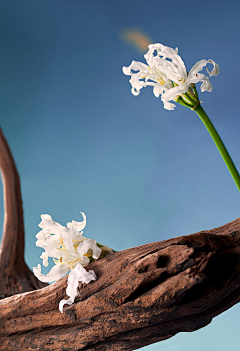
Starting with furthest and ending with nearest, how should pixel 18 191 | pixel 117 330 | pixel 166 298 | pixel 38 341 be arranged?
pixel 18 191 → pixel 38 341 → pixel 117 330 → pixel 166 298

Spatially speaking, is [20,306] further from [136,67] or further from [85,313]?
[136,67]

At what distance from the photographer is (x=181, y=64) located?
2.57 feet

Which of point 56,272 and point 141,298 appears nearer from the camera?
point 141,298

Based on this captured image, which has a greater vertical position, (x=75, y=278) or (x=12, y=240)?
(x=12, y=240)

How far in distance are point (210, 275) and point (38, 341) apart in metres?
→ 0.61

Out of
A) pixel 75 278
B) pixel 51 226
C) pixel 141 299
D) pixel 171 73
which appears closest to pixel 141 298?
pixel 141 299

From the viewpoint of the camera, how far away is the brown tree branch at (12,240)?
1.48 meters

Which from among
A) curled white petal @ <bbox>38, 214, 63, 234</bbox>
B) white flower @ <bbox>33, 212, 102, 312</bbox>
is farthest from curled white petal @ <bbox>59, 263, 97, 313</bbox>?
curled white petal @ <bbox>38, 214, 63, 234</bbox>

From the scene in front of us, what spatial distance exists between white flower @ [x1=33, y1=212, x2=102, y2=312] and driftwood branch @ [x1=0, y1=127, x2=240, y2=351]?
0.04 metres

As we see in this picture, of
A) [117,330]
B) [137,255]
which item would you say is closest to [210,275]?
[137,255]

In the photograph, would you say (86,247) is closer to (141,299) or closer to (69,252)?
(69,252)

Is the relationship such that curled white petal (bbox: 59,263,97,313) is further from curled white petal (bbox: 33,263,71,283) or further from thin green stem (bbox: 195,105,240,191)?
thin green stem (bbox: 195,105,240,191)

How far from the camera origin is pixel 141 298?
718 millimetres

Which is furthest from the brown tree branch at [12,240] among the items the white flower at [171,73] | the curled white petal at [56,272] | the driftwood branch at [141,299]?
the white flower at [171,73]
